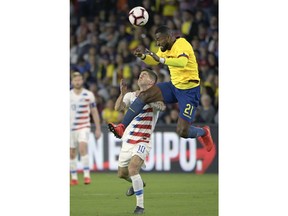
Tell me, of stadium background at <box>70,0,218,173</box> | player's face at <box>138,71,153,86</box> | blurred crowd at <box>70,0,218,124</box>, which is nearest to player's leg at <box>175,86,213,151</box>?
player's face at <box>138,71,153,86</box>

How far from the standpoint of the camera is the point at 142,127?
31.6 feet

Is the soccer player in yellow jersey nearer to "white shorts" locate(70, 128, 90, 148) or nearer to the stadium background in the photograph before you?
"white shorts" locate(70, 128, 90, 148)

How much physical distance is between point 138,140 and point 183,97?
86 centimetres

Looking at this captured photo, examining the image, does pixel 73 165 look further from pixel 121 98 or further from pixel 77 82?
pixel 121 98

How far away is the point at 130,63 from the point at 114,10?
180 cm

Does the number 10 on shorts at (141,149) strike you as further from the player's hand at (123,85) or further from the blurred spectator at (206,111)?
the blurred spectator at (206,111)

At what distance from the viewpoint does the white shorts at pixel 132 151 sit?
944cm

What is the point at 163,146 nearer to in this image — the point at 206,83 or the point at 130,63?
the point at 206,83

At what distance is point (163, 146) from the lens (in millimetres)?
15250

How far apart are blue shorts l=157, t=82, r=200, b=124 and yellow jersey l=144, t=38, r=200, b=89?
0.06 m

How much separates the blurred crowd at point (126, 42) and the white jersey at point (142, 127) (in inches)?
230

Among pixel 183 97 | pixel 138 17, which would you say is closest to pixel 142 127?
pixel 183 97

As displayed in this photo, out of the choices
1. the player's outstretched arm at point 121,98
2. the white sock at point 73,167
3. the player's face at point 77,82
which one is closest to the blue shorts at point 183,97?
the player's outstretched arm at point 121,98

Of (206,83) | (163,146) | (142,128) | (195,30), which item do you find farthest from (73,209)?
(195,30)
